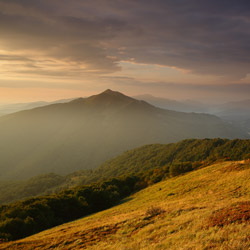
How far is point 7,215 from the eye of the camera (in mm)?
50062

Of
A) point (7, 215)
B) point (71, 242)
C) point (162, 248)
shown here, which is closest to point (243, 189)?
point (162, 248)

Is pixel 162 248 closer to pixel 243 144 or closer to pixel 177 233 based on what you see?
pixel 177 233

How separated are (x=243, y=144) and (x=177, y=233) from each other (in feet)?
722

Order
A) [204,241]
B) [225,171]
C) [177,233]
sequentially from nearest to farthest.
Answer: [204,241] < [177,233] < [225,171]

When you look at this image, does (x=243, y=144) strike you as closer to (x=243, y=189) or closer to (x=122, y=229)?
(x=243, y=189)

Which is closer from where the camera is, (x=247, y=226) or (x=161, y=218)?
(x=247, y=226)

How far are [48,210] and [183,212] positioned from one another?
1744 inches

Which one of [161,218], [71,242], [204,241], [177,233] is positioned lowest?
[71,242]

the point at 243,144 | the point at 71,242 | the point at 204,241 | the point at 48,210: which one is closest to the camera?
the point at 204,241

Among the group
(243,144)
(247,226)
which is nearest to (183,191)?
(247,226)

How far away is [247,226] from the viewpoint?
47.5ft

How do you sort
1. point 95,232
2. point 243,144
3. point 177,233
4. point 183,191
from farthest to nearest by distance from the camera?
point 243,144, point 183,191, point 95,232, point 177,233

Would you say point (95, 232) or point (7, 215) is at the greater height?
point (95, 232)

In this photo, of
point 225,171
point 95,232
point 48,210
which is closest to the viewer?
point 95,232
